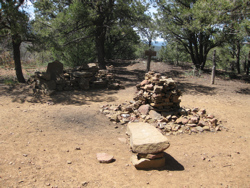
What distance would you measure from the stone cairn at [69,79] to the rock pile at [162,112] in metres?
3.23

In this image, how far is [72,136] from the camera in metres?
5.02

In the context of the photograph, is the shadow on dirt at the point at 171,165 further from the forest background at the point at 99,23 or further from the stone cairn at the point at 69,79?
the forest background at the point at 99,23

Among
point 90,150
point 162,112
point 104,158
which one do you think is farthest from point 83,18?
point 104,158

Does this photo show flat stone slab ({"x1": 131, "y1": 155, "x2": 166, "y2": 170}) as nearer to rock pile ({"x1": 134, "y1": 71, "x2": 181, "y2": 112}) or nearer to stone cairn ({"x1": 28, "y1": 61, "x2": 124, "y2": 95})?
rock pile ({"x1": 134, "y1": 71, "x2": 181, "y2": 112})

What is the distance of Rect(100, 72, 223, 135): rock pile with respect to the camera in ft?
20.3

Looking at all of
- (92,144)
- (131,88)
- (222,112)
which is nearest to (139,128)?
(92,144)

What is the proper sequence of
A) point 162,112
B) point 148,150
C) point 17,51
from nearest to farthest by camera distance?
point 148,150 → point 162,112 → point 17,51

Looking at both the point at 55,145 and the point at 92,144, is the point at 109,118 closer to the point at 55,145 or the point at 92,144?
the point at 92,144

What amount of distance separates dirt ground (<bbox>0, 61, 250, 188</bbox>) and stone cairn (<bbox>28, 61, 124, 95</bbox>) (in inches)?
34.8

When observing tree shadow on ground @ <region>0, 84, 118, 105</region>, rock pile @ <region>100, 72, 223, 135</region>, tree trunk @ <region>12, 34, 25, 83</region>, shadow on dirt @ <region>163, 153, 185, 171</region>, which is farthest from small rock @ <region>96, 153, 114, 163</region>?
tree trunk @ <region>12, 34, 25, 83</region>

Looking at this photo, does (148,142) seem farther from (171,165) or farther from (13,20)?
(13,20)

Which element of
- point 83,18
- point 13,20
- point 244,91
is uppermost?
point 83,18

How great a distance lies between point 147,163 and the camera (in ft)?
12.5

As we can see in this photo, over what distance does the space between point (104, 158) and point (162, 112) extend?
345cm
